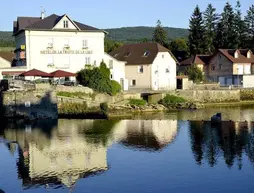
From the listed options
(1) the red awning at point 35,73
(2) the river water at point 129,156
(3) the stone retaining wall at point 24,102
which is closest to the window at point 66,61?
(1) the red awning at point 35,73

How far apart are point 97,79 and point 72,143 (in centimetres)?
1771

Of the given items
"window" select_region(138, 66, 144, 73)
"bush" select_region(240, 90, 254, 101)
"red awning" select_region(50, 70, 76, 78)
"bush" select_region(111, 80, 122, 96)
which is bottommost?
"bush" select_region(240, 90, 254, 101)

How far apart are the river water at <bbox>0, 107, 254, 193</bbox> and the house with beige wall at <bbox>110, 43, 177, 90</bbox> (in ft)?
54.6

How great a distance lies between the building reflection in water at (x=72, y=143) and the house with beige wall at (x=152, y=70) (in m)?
18.0

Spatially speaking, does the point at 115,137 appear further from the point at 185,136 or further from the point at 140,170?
the point at 140,170

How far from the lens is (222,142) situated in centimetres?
3709

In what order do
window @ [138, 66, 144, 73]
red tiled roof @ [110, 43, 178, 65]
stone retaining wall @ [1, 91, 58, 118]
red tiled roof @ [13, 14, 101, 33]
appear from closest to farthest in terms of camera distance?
stone retaining wall @ [1, 91, 58, 118] < red tiled roof @ [13, 14, 101, 33] < window @ [138, 66, 144, 73] < red tiled roof @ [110, 43, 178, 65]

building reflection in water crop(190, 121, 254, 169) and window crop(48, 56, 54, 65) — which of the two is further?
window crop(48, 56, 54, 65)

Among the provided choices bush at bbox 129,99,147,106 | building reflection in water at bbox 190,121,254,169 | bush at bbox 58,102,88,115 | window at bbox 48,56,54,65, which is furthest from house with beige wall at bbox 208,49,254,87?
bush at bbox 58,102,88,115

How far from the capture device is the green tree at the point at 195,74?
7188 centimetres

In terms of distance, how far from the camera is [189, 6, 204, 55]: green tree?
89.9m

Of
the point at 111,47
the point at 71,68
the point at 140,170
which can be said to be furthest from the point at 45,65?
the point at 111,47

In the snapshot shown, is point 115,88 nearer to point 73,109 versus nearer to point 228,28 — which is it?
point 73,109

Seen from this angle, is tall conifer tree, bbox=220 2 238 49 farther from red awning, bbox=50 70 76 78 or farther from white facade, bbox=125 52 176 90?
red awning, bbox=50 70 76 78
